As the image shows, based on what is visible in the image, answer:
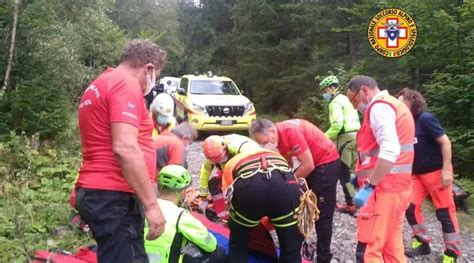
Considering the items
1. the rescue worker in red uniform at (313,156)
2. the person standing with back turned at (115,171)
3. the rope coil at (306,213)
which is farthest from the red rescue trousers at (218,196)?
the person standing with back turned at (115,171)

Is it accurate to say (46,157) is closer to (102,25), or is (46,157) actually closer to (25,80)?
(25,80)

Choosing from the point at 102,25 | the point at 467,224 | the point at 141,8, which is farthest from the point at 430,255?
the point at 141,8

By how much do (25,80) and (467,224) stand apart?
8528 millimetres

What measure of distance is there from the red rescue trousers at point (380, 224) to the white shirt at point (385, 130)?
1.24 feet

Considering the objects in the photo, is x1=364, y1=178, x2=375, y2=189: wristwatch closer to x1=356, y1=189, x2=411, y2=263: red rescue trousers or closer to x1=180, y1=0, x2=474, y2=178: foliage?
x1=356, y1=189, x2=411, y2=263: red rescue trousers

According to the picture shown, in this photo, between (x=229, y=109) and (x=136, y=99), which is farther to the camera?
(x=229, y=109)

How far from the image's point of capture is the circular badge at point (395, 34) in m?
10.5

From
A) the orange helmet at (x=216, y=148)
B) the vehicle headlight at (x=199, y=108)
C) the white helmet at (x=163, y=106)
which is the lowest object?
the vehicle headlight at (x=199, y=108)

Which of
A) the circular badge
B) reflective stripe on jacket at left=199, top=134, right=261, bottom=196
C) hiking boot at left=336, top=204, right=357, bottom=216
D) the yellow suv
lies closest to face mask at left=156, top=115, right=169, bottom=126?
reflective stripe on jacket at left=199, top=134, right=261, bottom=196

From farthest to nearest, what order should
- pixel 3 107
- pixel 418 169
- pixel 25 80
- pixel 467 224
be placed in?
pixel 25 80 → pixel 3 107 → pixel 467 224 → pixel 418 169

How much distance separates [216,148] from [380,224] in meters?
1.77

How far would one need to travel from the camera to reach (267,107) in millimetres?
21672

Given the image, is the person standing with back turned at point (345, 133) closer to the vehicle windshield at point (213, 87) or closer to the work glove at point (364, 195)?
the work glove at point (364, 195)

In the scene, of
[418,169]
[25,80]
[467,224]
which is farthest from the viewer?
[25,80]
